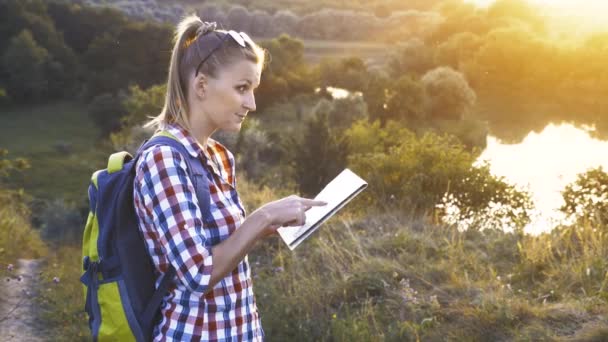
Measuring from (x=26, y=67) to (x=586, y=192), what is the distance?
3832 cm

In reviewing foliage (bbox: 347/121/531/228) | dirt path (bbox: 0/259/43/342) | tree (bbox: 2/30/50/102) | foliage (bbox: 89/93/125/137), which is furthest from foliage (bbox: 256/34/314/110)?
dirt path (bbox: 0/259/43/342)

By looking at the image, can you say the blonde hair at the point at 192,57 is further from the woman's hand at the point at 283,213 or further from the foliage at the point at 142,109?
the foliage at the point at 142,109

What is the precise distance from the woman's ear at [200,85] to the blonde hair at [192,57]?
0.6 inches

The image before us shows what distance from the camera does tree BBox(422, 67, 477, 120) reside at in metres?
37.4

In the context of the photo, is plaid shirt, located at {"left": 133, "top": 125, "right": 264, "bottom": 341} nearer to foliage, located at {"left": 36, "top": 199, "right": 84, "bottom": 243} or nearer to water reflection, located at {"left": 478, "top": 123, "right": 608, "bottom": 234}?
water reflection, located at {"left": 478, "top": 123, "right": 608, "bottom": 234}

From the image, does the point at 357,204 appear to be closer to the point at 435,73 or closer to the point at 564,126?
the point at 564,126

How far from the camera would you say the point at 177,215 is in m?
1.42

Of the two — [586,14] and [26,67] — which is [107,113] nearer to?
[26,67]

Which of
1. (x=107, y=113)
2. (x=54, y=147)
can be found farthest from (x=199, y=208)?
(x=107, y=113)

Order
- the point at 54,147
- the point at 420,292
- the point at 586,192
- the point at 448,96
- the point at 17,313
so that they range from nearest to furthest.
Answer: the point at 420,292
the point at 17,313
the point at 586,192
the point at 54,147
the point at 448,96

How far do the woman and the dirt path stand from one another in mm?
3070

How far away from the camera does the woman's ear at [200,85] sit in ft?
5.25

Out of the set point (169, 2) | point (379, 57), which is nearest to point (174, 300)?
point (379, 57)

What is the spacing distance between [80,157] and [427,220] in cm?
2928
